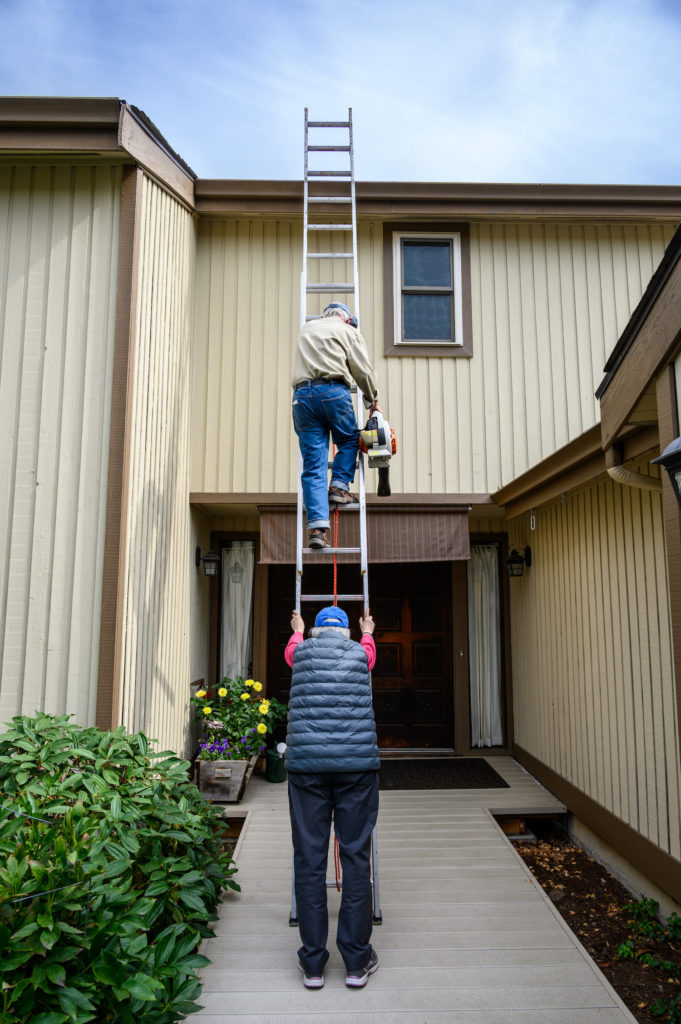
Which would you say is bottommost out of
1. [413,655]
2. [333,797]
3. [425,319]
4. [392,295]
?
[333,797]

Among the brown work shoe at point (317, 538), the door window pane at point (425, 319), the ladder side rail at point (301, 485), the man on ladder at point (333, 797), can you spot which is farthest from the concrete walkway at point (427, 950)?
the door window pane at point (425, 319)

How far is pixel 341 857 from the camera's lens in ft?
9.31

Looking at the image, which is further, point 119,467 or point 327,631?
point 119,467

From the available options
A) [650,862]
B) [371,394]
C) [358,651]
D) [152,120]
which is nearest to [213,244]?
[152,120]

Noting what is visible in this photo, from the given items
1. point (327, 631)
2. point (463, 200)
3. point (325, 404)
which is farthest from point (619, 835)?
point (463, 200)

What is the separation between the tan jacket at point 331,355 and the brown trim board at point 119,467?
117 cm

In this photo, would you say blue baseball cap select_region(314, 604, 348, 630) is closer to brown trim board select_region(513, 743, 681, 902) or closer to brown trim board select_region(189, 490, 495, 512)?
brown trim board select_region(513, 743, 681, 902)

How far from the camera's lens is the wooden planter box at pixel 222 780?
5293 mm

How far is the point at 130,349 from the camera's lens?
4207 mm

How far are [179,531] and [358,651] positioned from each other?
9.80ft

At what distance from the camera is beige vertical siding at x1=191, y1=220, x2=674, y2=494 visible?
6.14 meters

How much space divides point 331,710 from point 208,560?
368 cm

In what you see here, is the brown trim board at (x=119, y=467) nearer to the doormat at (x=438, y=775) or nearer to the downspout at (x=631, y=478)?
the downspout at (x=631, y=478)

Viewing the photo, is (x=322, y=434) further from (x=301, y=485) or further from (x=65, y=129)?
(x=65, y=129)
